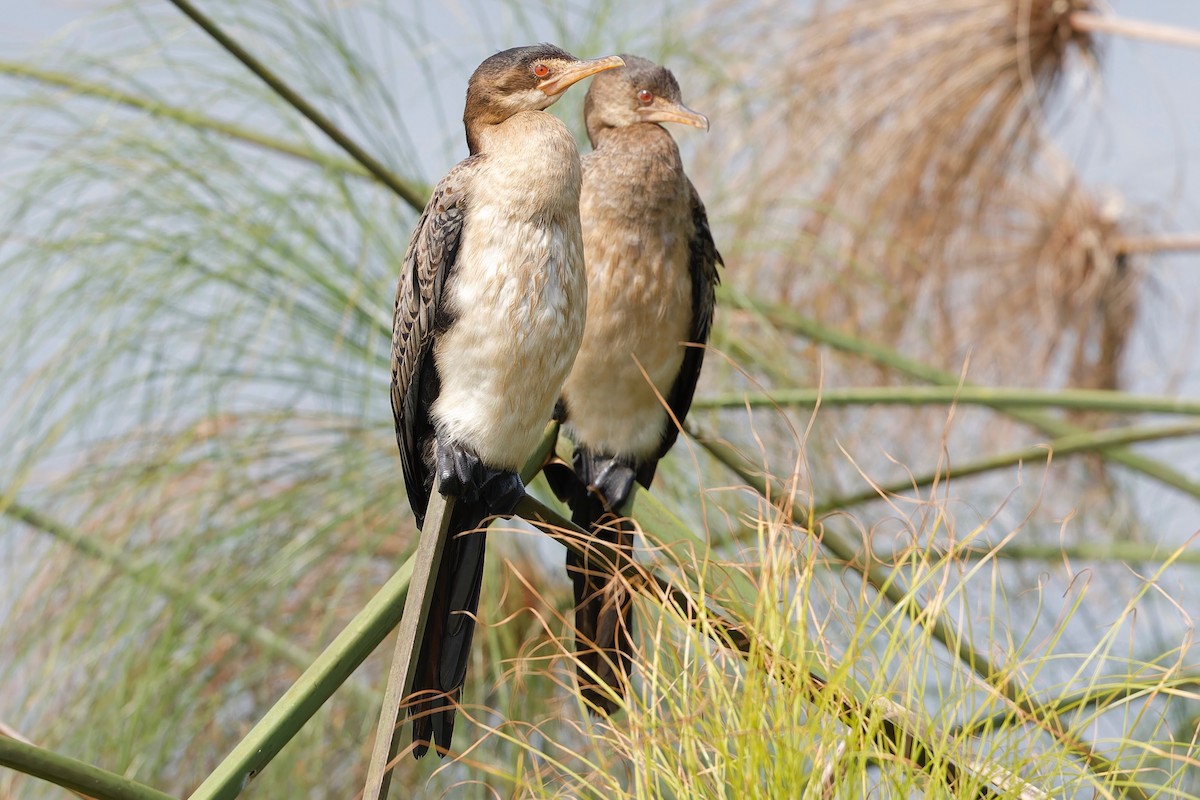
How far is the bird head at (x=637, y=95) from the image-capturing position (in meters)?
1.82

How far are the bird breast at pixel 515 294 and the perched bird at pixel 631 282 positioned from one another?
1.00ft

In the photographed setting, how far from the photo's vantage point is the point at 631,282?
5.71 feet

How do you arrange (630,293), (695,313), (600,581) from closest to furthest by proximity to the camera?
1. (600,581)
2. (630,293)
3. (695,313)

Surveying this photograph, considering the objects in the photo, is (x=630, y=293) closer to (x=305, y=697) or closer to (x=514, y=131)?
(x=514, y=131)

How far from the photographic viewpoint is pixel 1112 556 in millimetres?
2961

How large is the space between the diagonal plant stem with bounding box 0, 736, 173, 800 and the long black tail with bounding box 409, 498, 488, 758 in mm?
320

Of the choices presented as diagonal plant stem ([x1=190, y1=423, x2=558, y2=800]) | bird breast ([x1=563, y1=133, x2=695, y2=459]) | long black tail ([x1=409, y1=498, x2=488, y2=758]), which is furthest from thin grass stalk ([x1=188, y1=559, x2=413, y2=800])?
bird breast ([x1=563, y1=133, x2=695, y2=459])

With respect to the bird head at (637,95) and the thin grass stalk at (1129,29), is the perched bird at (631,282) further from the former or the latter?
the thin grass stalk at (1129,29)

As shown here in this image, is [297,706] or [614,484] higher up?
[297,706]

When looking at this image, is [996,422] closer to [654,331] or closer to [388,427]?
[388,427]

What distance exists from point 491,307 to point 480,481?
18 cm

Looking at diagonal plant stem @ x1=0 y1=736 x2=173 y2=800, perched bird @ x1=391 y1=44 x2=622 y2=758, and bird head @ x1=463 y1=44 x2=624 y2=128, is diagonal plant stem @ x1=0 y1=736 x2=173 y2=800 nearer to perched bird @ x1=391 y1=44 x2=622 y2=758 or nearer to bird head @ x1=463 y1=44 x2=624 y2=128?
perched bird @ x1=391 y1=44 x2=622 y2=758

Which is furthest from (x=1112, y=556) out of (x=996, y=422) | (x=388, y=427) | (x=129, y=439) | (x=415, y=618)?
(x=415, y=618)

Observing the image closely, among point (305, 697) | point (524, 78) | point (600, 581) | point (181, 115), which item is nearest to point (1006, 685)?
point (600, 581)
